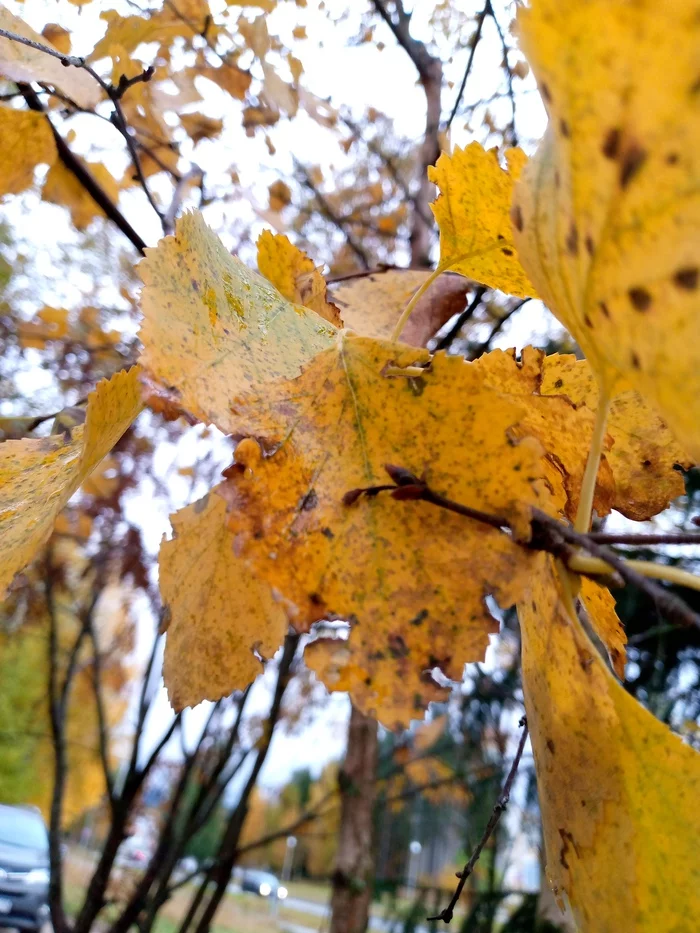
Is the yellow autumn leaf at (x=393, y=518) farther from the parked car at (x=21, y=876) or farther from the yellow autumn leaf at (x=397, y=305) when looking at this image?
→ the parked car at (x=21, y=876)

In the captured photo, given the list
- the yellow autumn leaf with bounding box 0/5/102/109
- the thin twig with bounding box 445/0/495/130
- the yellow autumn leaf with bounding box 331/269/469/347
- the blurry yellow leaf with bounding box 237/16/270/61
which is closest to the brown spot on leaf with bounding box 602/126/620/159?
the yellow autumn leaf with bounding box 331/269/469/347

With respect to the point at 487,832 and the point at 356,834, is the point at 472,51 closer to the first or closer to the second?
the point at 487,832

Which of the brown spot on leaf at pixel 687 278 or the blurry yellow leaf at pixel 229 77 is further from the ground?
the blurry yellow leaf at pixel 229 77

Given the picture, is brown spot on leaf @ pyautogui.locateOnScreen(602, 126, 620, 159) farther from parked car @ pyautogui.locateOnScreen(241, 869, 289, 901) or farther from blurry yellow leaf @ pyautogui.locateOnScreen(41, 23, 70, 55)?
parked car @ pyautogui.locateOnScreen(241, 869, 289, 901)

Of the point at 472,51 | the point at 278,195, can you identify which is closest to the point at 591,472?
the point at 472,51

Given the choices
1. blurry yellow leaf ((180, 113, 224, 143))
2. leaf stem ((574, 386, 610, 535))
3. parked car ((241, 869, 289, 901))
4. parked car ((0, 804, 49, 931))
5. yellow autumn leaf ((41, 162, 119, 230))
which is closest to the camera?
leaf stem ((574, 386, 610, 535))

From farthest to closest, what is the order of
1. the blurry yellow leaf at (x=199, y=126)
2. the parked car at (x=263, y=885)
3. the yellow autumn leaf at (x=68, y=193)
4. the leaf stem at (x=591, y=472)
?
the parked car at (x=263, y=885) → the blurry yellow leaf at (x=199, y=126) → the yellow autumn leaf at (x=68, y=193) → the leaf stem at (x=591, y=472)

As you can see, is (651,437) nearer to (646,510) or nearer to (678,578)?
(646,510)

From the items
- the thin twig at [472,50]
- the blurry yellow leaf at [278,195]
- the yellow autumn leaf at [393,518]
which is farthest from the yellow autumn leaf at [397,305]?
the blurry yellow leaf at [278,195]
